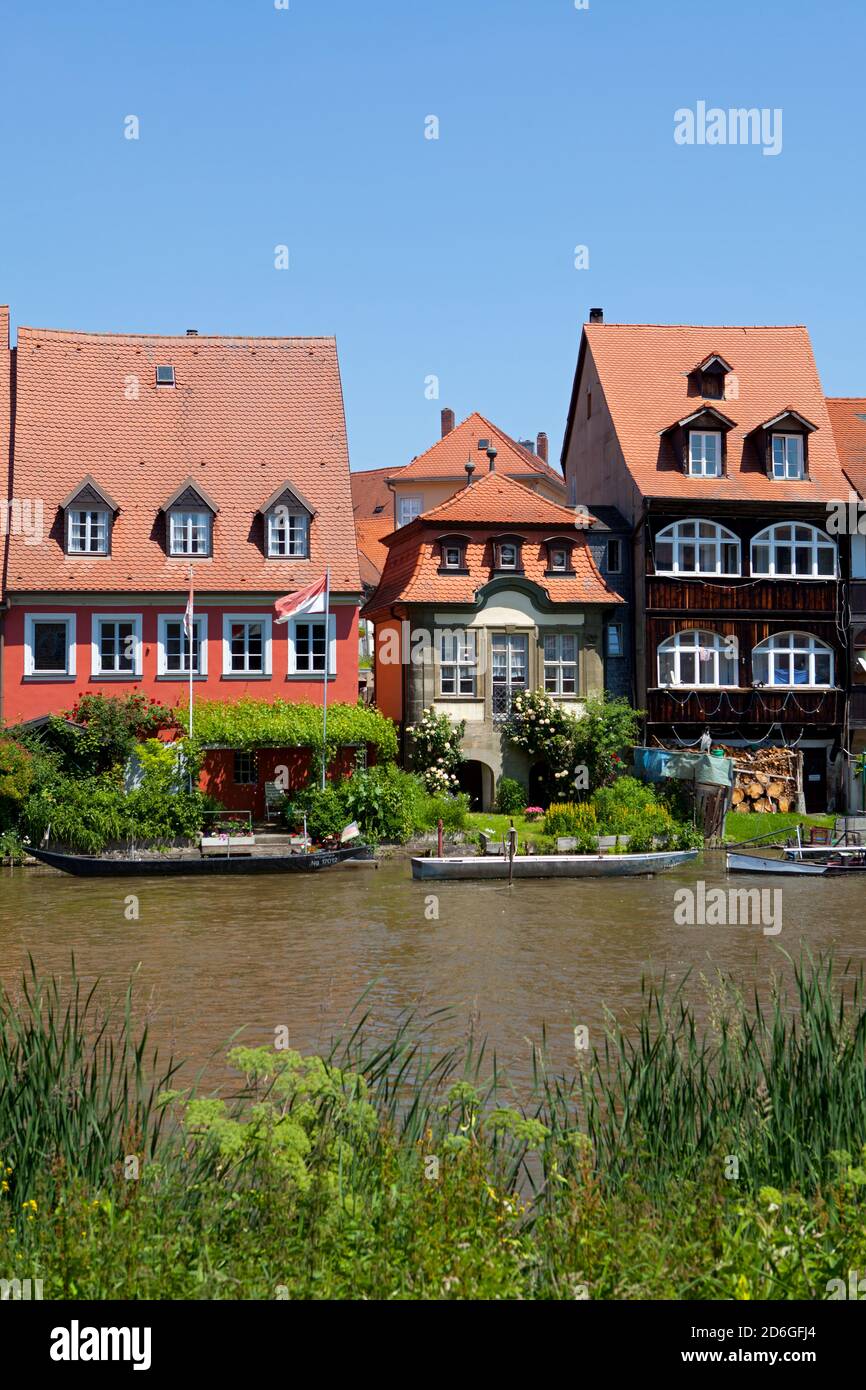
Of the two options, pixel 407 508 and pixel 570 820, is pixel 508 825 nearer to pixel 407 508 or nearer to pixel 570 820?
pixel 570 820

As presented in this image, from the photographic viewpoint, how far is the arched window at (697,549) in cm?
5019

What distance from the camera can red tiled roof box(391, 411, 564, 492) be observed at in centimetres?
7738

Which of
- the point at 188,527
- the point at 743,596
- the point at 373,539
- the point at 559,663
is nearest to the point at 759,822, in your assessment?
the point at 559,663

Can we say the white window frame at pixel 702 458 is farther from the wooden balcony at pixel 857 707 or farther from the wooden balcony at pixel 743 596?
the wooden balcony at pixel 857 707

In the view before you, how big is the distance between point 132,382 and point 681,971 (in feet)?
108

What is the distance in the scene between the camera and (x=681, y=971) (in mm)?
25109

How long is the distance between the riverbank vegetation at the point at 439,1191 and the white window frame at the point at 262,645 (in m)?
34.6

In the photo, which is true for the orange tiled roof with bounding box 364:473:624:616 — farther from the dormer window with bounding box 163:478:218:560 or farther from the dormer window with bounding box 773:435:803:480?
the dormer window with bounding box 773:435:803:480

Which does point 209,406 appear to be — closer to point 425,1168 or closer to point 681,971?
point 681,971

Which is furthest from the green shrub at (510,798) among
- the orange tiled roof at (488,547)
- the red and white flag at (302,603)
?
the red and white flag at (302,603)

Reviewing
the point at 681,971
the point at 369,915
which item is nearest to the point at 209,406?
the point at 369,915

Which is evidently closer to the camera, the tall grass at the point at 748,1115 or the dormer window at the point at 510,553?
the tall grass at the point at 748,1115

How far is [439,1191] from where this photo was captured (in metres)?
9.38
